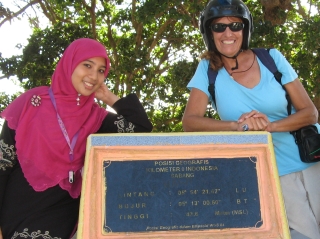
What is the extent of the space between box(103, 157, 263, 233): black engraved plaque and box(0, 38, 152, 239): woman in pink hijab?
15.2 inches

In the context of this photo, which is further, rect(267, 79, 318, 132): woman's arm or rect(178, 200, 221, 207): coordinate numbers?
rect(267, 79, 318, 132): woman's arm

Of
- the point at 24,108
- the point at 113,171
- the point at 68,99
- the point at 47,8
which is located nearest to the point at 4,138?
the point at 24,108

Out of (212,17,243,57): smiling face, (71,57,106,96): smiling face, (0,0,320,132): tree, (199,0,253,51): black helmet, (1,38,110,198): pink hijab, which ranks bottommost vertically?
(1,38,110,198): pink hijab

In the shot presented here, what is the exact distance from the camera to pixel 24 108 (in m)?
3.08

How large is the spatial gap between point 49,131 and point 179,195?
0.93 meters

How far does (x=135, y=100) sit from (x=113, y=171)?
80 cm

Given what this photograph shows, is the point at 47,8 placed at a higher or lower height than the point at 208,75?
higher

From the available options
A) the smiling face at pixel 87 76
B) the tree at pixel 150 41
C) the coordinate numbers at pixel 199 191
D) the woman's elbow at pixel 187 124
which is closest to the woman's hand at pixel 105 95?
the smiling face at pixel 87 76

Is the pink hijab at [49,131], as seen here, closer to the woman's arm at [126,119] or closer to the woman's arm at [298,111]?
the woman's arm at [126,119]

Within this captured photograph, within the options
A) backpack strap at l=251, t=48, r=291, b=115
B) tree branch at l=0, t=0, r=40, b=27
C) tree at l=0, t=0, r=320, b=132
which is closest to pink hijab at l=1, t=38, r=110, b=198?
backpack strap at l=251, t=48, r=291, b=115

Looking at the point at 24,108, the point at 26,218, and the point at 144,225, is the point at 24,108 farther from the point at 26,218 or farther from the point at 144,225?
the point at 144,225

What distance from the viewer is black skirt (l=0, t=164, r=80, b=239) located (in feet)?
9.89

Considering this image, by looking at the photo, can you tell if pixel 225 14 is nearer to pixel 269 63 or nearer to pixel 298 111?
pixel 269 63

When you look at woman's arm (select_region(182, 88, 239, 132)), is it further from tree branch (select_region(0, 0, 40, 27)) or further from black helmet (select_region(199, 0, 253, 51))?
tree branch (select_region(0, 0, 40, 27))
